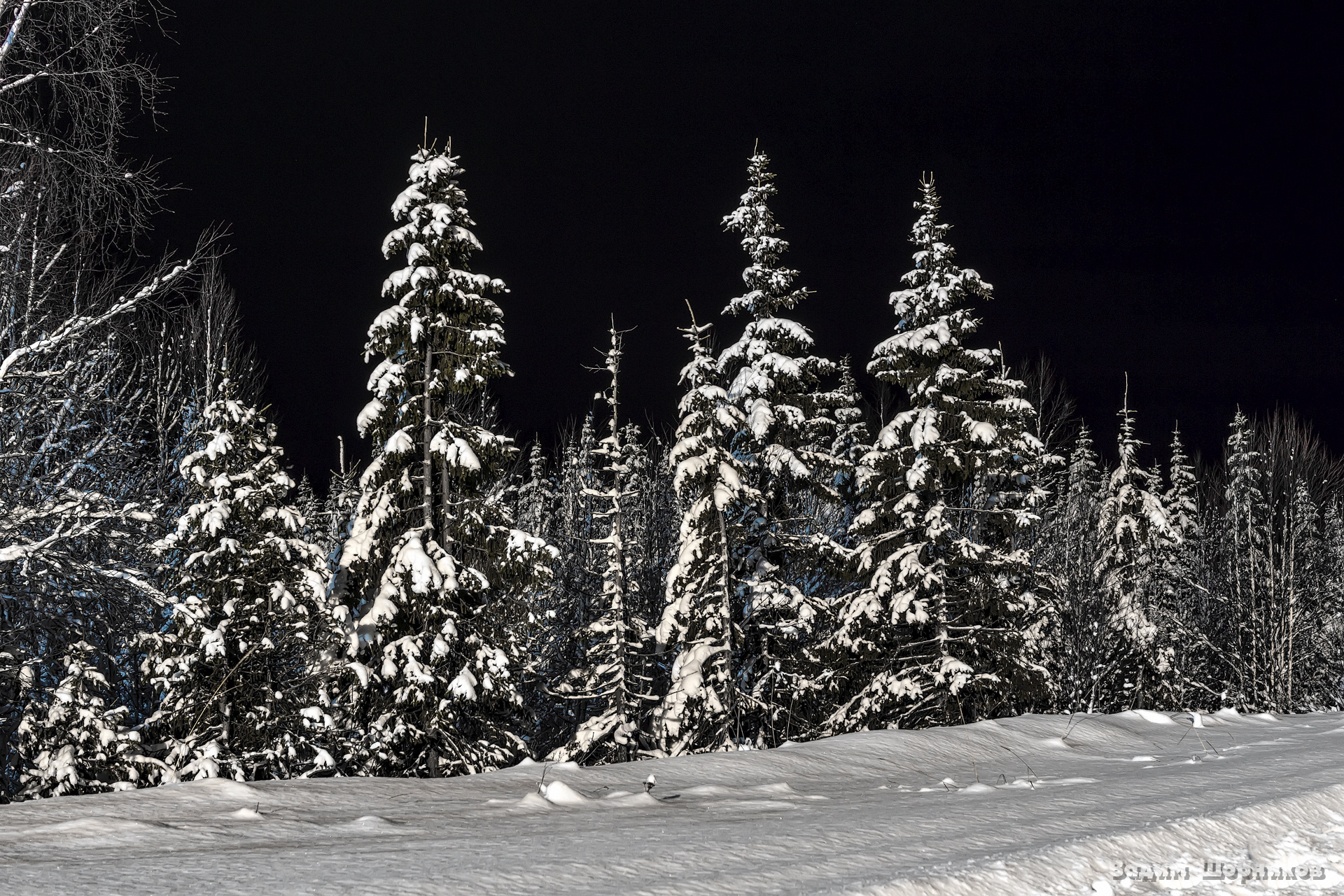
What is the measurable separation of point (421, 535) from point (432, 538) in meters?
0.31

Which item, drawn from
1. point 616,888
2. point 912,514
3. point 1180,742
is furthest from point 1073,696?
point 616,888

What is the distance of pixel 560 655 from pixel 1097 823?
35013 mm

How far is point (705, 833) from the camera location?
19.4 ft

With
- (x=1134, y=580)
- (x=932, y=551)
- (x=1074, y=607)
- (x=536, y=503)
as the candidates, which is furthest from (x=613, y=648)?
(x=536, y=503)

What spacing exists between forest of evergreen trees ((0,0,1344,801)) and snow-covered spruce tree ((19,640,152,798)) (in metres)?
0.06

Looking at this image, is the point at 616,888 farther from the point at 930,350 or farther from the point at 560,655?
the point at 560,655

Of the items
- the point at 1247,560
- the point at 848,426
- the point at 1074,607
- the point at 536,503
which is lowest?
the point at 1074,607

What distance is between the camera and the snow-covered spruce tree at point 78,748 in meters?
14.1

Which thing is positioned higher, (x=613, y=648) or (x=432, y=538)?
(x=432, y=538)

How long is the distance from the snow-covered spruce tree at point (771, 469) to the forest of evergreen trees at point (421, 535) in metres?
0.08

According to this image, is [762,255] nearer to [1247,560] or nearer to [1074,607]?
[1074,607]

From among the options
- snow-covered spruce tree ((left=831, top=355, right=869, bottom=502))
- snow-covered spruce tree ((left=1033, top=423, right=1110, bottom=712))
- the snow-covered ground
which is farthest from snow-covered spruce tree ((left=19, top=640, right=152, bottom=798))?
snow-covered spruce tree ((left=1033, top=423, right=1110, bottom=712))

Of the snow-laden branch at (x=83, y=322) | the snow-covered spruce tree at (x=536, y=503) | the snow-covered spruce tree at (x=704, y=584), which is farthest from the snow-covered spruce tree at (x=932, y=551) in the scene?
the snow-covered spruce tree at (x=536, y=503)

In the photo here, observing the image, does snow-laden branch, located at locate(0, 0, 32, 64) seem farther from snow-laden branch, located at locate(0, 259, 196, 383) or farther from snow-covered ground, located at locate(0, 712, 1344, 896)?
snow-covered ground, located at locate(0, 712, 1344, 896)
